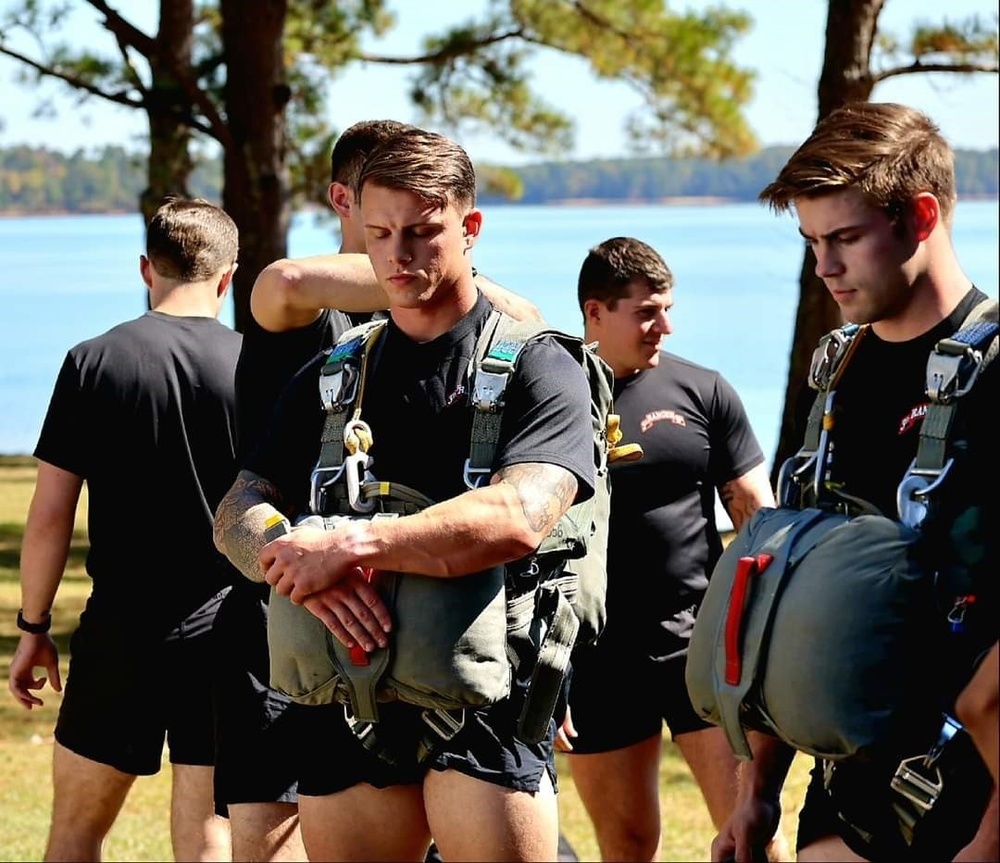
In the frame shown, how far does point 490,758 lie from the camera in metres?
3.37

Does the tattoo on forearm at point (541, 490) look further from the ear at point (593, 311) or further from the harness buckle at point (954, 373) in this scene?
the ear at point (593, 311)

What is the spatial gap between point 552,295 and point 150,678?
43.8 metres

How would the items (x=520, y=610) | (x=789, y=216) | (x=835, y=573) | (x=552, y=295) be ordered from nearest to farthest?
(x=835, y=573)
(x=789, y=216)
(x=520, y=610)
(x=552, y=295)

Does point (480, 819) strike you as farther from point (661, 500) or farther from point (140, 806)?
point (140, 806)

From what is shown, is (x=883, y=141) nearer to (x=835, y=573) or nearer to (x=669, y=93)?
(x=835, y=573)

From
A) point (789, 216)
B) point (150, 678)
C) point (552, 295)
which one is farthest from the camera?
point (552, 295)

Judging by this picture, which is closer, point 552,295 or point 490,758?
point 490,758

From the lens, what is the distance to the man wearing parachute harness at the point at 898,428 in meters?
2.64

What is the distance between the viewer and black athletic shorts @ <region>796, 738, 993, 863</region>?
2643 millimetres

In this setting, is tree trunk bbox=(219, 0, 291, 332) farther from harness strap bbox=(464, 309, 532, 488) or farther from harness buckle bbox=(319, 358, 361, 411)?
harness strap bbox=(464, 309, 532, 488)

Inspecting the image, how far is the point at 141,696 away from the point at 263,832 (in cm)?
66

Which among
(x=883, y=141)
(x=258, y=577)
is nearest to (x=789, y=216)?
(x=883, y=141)

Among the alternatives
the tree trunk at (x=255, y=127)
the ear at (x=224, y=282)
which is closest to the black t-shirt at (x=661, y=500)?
the ear at (x=224, y=282)

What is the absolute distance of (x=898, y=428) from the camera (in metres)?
2.88
